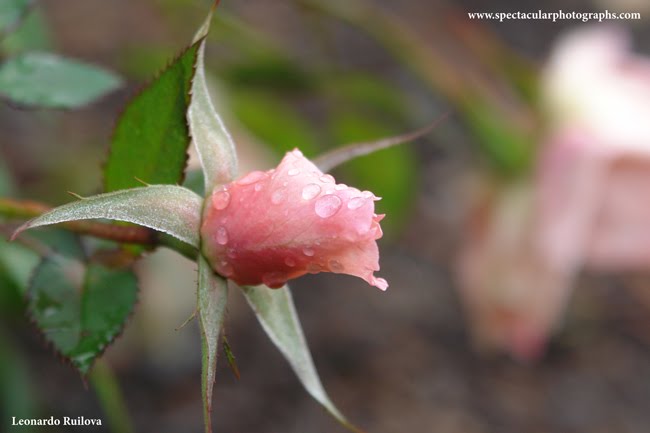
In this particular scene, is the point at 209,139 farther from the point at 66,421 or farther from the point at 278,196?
the point at 66,421

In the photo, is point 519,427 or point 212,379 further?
point 519,427

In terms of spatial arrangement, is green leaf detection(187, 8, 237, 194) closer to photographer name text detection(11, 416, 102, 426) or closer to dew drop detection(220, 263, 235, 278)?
dew drop detection(220, 263, 235, 278)

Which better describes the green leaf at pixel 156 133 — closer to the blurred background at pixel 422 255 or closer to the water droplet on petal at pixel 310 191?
the water droplet on petal at pixel 310 191

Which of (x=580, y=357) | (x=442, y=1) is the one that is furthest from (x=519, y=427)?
(x=442, y=1)

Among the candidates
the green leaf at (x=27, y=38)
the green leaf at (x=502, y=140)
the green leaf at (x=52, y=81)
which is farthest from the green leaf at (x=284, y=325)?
the green leaf at (x=502, y=140)

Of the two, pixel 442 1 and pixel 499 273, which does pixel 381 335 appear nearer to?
pixel 499 273

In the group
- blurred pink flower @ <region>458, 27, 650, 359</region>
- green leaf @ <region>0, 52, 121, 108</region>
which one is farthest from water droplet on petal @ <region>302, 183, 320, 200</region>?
blurred pink flower @ <region>458, 27, 650, 359</region>
